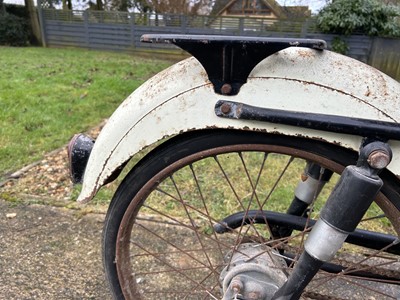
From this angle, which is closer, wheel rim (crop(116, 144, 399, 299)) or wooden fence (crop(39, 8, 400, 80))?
wheel rim (crop(116, 144, 399, 299))

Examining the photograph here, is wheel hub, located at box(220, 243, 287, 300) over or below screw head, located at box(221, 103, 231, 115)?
below

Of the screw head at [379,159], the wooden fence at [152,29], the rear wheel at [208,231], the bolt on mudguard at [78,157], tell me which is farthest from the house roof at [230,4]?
the screw head at [379,159]

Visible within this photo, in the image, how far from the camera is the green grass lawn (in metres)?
3.68

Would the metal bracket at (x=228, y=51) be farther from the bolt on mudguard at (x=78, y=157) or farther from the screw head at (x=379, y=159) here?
the bolt on mudguard at (x=78, y=157)

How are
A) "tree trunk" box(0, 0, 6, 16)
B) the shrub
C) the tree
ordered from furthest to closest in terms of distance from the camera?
"tree trunk" box(0, 0, 6, 16)
the shrub
the tree

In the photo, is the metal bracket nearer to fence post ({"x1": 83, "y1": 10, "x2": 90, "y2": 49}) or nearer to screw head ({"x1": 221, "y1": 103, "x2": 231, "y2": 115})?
screw head ({"x1": 221, "y1": 103, "x2": 231, "y2": 115})

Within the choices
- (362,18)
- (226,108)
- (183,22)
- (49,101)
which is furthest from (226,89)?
(183,22)

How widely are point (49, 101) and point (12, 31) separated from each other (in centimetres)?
972

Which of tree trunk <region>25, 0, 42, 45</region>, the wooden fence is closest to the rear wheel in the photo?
the wooden fence

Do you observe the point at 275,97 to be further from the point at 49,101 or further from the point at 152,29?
the point at 152,29

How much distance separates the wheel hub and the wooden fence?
9.66 meters

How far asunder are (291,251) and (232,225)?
0.28m

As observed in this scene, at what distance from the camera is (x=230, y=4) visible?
54.0 ft

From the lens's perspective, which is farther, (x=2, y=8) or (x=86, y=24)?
(x=2, y=8)
